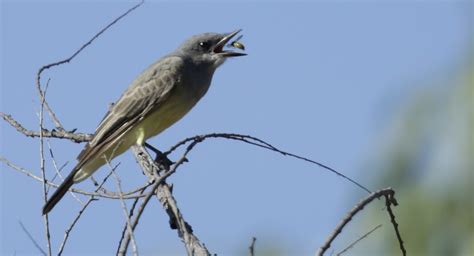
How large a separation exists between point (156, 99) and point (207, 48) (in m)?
0.82

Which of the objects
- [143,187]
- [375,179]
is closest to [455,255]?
[375,179]

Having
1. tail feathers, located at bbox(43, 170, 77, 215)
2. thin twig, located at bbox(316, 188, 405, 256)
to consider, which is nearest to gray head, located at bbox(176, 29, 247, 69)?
tail feathers, located at bbox(43, 170, 77, 215)

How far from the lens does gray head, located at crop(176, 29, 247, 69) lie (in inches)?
300

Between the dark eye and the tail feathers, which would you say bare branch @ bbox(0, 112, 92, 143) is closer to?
the tail feathers

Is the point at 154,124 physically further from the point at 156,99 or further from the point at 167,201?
the point at 167,201

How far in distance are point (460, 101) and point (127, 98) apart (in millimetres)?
4734

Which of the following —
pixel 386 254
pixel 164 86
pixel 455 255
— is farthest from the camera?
pixel 455 255

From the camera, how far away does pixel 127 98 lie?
729 cm

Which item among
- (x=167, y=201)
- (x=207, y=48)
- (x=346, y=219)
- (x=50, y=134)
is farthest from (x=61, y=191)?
(x=346, y=219)

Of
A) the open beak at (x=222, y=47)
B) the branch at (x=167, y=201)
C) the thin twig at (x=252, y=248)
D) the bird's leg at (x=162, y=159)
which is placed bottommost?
the thin twig at (x=252, y=248)

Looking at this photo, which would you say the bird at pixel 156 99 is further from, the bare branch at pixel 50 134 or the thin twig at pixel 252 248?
the thin twig at pixel 252 248

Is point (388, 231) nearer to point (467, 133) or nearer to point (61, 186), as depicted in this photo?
point (467, 133)

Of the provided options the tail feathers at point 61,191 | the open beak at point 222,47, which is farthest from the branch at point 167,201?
the open beak at point 222,47

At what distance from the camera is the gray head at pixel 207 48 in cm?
762
